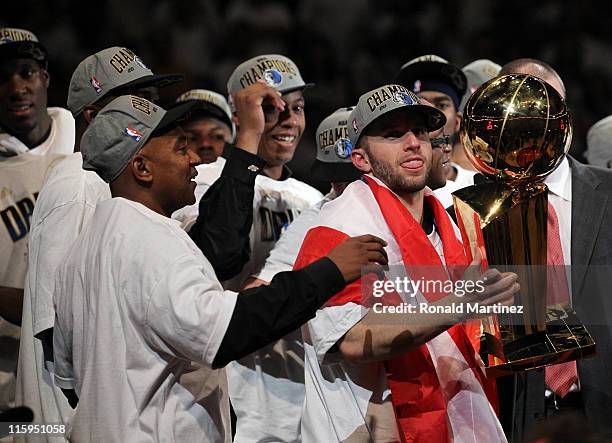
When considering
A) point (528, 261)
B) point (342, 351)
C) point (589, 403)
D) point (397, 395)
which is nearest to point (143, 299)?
point (342, 351)

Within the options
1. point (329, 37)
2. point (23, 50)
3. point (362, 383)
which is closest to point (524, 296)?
point (362, 383)

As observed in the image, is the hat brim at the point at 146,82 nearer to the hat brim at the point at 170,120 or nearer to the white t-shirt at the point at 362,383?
the hat brim at the point at 170,120

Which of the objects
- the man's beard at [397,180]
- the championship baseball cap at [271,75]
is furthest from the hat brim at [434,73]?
the man's beard at [397,180]

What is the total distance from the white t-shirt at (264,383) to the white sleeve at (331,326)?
92cm

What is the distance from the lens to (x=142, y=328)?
295 cm

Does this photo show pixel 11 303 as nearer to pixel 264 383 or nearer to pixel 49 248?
pixel 49 248

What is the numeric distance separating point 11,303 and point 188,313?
1509 millimetres

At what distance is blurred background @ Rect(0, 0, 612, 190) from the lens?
8.01m

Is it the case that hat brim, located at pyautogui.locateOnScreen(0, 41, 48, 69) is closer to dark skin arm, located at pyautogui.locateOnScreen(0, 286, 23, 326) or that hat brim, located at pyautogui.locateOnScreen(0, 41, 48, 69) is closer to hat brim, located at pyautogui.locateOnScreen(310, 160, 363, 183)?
dark skin arm, located at pyautogui.locateOnScreen(0, 286, 23, 326)

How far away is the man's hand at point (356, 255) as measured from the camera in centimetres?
288

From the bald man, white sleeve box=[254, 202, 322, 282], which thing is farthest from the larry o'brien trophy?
white sleeve box=[254, 202, 322, 282]

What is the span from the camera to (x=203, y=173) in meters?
4.61

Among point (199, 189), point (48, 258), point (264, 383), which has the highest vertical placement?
point (199, 189)

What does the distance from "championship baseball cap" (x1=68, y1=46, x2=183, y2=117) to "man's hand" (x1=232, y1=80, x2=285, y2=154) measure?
0.35m
